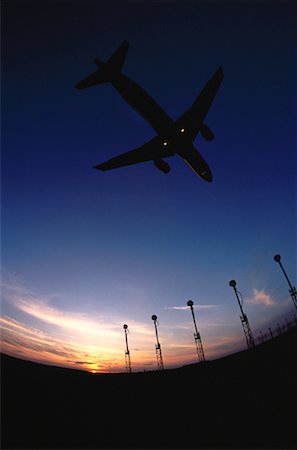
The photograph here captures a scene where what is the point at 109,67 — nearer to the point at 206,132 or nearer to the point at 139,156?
the point at 139,156

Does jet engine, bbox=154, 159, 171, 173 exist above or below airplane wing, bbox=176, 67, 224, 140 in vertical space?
below

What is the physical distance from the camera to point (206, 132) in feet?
79.2

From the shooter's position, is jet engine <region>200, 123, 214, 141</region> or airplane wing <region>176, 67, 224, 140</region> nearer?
airplane wing <region>176, 67, 224, 140</region>

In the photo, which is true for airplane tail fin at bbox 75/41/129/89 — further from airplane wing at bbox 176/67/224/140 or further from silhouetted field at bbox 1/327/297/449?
silhouetted field at bbox 1/327/297/449

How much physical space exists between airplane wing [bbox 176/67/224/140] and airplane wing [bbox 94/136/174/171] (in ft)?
10.2

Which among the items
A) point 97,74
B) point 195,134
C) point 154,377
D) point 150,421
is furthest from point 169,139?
point 150,421

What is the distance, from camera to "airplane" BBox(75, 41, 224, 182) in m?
21.6

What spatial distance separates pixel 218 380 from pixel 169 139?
19398mm

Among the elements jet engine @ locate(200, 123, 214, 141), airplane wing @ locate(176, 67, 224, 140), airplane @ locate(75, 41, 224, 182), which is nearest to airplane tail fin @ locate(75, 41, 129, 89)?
airplane @ locate(75, 41, 224, 182)

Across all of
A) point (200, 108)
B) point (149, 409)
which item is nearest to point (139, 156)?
point (200, 108)

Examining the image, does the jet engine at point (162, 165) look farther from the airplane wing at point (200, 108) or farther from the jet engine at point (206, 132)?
the jet engine at point (206, 132)

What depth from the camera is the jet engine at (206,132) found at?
2408cm

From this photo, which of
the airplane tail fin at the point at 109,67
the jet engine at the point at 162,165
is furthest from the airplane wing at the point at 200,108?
the airplane tail fin at the point at 109,67

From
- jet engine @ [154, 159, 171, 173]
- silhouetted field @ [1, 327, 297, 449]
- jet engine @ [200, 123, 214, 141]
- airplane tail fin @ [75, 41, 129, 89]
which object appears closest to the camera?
silhouetted field @ [1, 327, 297, 449]
